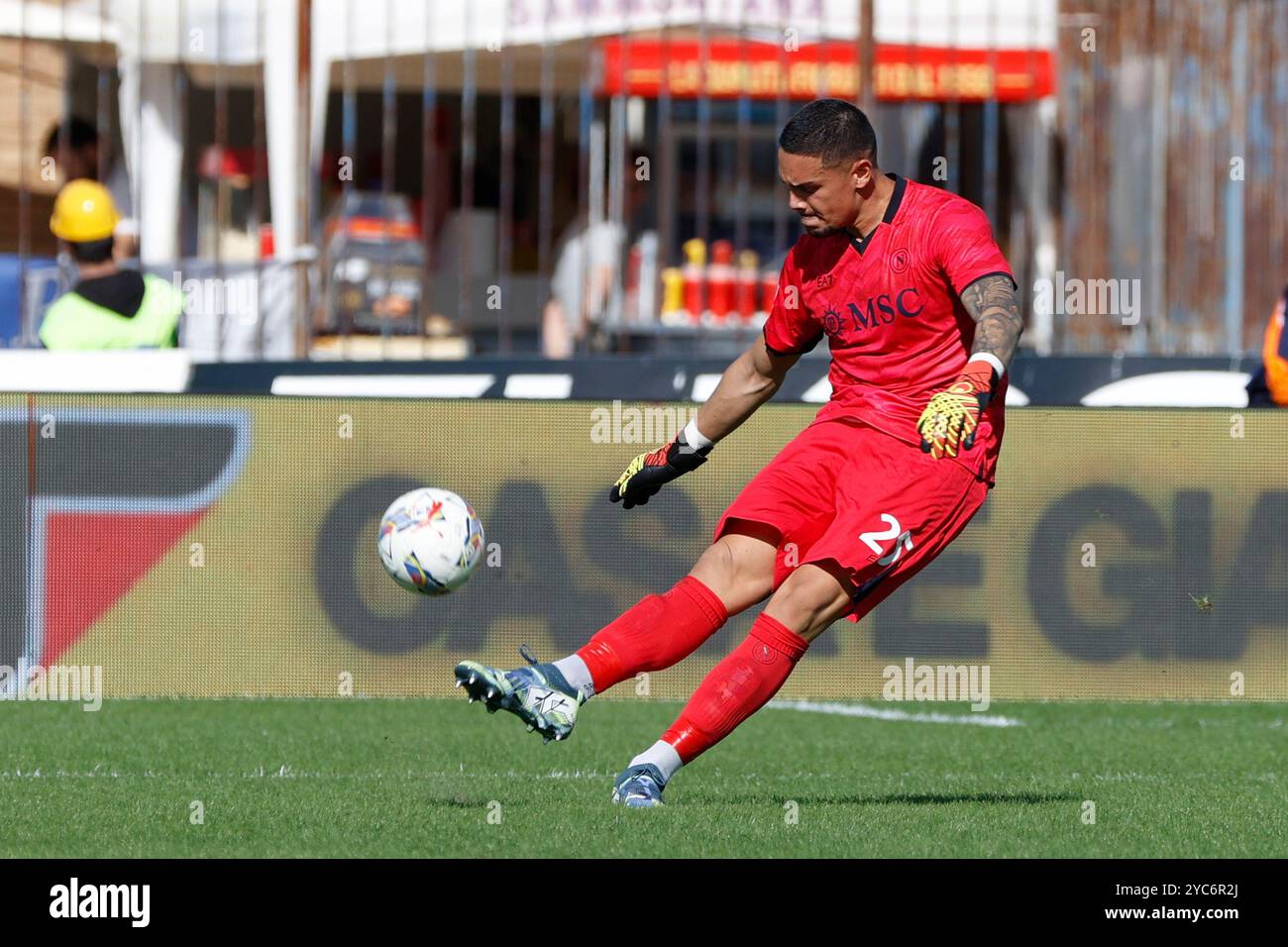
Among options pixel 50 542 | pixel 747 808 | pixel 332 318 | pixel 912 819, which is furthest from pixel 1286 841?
pixel 332 318

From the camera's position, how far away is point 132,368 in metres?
10.2

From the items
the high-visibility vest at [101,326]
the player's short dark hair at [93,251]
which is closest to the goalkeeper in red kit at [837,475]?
the high-visibility vest at [101,326]

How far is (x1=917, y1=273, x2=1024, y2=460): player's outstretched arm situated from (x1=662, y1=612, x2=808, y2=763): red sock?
80 centimetres

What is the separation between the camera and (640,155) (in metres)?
14.8

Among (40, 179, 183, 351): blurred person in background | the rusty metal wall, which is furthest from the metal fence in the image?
(40, 179, 183, 351): blurred person in background

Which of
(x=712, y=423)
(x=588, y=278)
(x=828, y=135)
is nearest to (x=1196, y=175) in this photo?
(x=588, y=278)

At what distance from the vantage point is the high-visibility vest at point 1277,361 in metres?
11.0

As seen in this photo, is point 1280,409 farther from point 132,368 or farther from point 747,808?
point 132,368

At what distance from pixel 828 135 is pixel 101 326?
5110 millimetres

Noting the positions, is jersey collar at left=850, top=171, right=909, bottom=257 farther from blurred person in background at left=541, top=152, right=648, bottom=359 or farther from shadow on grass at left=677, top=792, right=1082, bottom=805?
blurred person in background at left=541, top=152, right=648, bottom=359

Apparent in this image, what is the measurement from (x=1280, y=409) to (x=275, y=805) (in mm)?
5187

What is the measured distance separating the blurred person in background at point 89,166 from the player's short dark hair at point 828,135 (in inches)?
236

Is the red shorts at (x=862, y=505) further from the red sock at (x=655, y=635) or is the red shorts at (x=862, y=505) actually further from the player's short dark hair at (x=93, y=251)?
the player's short dark hair at (x=93, y=251)

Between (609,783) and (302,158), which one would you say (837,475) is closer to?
(609,783)
